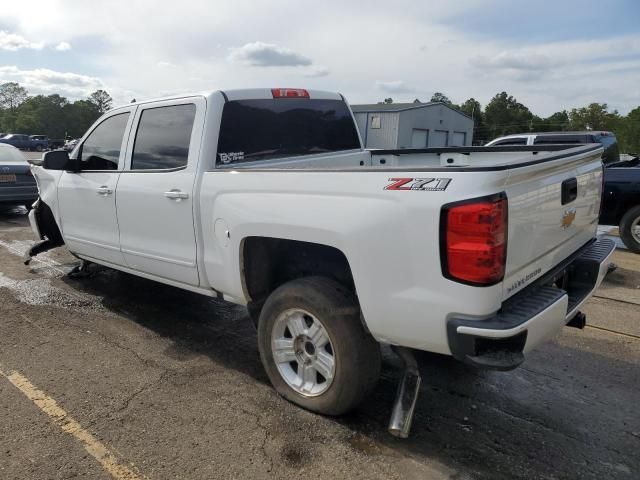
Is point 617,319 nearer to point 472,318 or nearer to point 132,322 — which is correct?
point 472,318

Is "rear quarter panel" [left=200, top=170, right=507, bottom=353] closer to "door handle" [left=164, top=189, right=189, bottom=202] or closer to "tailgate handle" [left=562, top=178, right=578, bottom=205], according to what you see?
"door handle" [left=164, top=189, right=189, bottom=202]

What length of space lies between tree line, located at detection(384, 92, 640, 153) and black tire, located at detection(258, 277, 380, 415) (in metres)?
53.6

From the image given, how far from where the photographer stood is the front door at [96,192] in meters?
4.50

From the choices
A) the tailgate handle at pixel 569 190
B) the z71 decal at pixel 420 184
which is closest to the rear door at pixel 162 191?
the z71 decal at pixel 420 184

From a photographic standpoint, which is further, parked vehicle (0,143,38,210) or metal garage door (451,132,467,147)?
metal garage door (451,132,467,147)

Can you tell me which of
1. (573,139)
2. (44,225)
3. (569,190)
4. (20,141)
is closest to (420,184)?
(569,190)

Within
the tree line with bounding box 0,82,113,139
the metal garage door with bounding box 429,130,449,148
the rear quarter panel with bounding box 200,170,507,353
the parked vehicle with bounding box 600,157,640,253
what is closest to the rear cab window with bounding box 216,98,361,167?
the rear quarter panel with bounding box 200,170,507,353

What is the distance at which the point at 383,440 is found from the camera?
2943 mm

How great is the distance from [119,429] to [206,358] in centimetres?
104

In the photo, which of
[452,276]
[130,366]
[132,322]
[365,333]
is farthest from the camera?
[132,322]

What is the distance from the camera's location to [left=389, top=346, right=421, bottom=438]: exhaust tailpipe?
270 cm

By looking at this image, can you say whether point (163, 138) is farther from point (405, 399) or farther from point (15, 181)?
point (15, 181)

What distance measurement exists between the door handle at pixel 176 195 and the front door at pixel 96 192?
0.90 meters

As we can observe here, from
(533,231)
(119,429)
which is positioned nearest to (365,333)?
(533,231)
